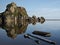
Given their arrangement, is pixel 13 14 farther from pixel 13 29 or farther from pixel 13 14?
pixel 13 29

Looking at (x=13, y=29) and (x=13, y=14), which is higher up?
(x=13, y=14)

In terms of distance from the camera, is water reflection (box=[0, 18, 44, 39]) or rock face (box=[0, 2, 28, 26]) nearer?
water reflection (box=[0, 18, 44, 39])

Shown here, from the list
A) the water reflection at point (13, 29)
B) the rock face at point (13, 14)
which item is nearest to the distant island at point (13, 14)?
the rock face at point (13, 14)

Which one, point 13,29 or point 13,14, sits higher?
point 13,14

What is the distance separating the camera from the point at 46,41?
44094 mm

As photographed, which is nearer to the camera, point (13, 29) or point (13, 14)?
point (13, 29)

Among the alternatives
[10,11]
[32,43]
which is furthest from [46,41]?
[10,11]

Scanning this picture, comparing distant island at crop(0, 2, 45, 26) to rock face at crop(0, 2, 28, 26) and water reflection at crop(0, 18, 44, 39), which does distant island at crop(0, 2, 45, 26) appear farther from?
water reflection at crop(0, 18, 44, 39)

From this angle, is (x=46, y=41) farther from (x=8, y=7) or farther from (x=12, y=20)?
(x=8, y=7)

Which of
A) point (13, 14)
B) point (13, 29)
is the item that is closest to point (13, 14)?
point (13, 14)

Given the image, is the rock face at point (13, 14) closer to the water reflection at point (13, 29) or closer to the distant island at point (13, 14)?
the distant island at point (13, 14)

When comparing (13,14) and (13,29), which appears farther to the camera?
(13,14)

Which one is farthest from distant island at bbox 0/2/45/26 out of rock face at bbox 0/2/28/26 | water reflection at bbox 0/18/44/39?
water reflection at bbox 0/18/44/39

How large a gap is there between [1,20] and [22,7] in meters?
23.8
